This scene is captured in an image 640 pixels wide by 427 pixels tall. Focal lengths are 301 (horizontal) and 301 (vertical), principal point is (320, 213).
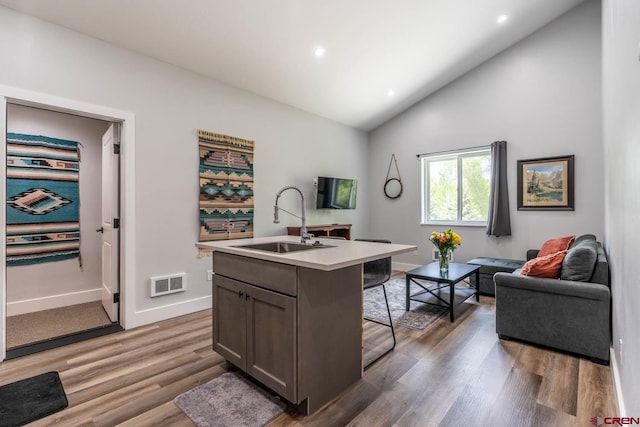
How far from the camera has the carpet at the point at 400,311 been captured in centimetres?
303

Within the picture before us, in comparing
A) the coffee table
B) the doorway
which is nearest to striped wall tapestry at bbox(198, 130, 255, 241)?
the doorway

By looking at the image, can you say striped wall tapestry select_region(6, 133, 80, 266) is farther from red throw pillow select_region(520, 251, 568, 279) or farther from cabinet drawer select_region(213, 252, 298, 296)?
red throw pillow select_region(520, 251, 568, 279)

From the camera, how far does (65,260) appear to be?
3611mm

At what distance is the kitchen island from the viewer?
1604mm

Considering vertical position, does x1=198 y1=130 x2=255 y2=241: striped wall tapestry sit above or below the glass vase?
above

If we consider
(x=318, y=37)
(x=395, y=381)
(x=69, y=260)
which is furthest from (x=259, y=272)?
(x=69, y=260)

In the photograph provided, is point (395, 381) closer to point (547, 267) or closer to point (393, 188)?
point (547, 267)

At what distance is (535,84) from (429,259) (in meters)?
3.00

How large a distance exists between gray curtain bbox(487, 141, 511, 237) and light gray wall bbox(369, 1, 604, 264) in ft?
0.30

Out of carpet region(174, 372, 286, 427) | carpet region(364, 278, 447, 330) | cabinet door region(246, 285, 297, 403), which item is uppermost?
cabinet door region(246, 285, 297, 403)

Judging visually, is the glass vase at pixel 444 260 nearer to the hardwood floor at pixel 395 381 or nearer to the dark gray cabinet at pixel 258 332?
the hardwood floor at pixel 395 381

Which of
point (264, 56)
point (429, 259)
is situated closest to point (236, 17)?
point (264, 56)

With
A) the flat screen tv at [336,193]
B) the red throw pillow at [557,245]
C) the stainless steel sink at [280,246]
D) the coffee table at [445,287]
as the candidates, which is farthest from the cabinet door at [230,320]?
the red throw pillow at [557,245]

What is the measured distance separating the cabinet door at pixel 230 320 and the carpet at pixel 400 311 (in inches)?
63.6
